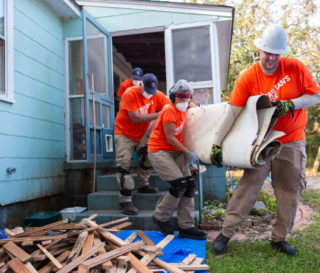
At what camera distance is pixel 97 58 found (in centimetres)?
580

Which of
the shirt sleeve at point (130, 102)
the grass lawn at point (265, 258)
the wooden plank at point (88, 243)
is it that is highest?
the shirt sleeve at point (130, 102)

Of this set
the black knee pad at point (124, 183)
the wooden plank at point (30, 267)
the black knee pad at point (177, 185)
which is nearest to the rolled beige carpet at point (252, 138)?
the black knee pad at point (177, 185)

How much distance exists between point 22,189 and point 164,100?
251 cm

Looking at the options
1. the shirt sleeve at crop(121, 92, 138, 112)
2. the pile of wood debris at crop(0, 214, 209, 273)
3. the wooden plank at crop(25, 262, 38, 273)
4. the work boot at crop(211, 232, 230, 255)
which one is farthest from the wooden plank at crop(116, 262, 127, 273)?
the shirt sleeve at crop(121, 92, 138, 112)

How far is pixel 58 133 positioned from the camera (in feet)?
18.3

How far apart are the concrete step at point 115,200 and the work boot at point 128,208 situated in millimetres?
266

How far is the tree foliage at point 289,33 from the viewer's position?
13742 mm

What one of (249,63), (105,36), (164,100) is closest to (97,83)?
(105,36)

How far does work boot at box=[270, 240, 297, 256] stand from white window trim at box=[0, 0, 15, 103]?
390cm

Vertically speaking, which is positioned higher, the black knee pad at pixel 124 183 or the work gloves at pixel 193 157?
the work gloves at pixel 193 157

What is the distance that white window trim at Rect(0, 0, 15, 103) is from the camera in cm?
434

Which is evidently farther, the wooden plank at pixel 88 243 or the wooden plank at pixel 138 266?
the wooden plank at pixel 88 243

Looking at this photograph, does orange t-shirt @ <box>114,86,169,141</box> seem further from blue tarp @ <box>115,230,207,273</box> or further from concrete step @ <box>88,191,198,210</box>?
blue tarp @ <box>115,230,207,273</box>

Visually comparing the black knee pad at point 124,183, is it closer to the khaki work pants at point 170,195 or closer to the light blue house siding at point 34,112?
the khaki work pants at point 170,195
